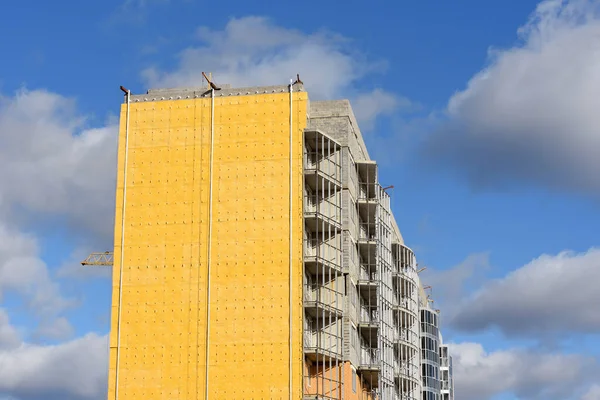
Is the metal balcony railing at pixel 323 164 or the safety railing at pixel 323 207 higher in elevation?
the metal balcony railing at pixel 323 164

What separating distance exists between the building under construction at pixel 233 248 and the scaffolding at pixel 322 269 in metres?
0.09

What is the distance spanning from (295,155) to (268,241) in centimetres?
618

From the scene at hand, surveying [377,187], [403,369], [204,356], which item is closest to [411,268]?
[403,369]

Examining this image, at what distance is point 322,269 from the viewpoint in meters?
69.8

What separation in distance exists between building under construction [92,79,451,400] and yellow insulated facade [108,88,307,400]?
0.07 m

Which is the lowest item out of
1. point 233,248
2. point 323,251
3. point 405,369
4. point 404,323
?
point 405,369

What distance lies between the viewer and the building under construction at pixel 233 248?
68000mm

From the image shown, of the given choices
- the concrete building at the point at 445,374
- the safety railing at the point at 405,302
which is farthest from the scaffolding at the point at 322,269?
the concrete building at the point at 445,374

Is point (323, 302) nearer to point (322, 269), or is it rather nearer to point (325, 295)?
point (325, 295)

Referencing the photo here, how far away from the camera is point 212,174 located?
7119 cm

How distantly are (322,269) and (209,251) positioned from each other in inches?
304

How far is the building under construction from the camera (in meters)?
68.0

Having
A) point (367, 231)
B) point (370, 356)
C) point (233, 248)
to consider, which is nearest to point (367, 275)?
point (367, 231)

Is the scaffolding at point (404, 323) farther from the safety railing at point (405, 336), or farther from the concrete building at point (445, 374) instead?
the concrete building at point (445, 374)
